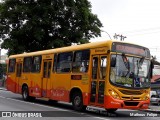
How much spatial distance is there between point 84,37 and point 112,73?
30.6 meters

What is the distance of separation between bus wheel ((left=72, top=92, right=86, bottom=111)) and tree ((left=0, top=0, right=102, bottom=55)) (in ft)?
81.8

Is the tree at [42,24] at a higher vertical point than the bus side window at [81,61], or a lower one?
higher

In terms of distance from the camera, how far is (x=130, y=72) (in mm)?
15406

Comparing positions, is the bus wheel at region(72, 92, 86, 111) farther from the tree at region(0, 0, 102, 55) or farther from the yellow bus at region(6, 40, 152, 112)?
the tree at region(0, 0, 102, 55)

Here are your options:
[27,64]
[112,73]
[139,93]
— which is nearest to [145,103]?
[139,93]

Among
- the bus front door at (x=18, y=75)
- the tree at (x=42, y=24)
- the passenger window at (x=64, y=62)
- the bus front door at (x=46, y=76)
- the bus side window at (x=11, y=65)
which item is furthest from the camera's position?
the tree at (x=42, y=24)

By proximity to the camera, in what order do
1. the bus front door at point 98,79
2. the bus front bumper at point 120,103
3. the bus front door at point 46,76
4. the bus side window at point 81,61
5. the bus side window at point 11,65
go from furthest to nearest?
the bus side window at point 11,65
the bus front door at point 46,76
the bus side window at point 81,61
the bus front door at point 98,79
the bus front bumper at point 120,103

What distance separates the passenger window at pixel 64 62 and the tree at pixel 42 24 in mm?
22864

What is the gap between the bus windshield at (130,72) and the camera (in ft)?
49.6

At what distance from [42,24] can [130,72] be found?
91.4 ft

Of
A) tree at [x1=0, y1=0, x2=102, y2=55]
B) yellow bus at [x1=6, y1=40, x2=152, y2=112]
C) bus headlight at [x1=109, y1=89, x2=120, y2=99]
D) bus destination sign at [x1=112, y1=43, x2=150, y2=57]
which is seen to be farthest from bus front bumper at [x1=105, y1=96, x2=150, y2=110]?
tree at [x1=0, y1=0, x2=102, y2=55]

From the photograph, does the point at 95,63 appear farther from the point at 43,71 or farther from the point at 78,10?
the point at 78,10

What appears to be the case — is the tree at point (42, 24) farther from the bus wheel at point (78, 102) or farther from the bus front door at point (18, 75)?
the bus wheel at point (78, 102)

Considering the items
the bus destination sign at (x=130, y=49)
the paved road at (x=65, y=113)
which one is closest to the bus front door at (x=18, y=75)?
the paved road at (x=65, y=113)
